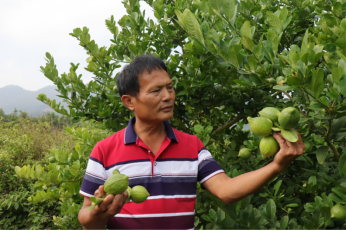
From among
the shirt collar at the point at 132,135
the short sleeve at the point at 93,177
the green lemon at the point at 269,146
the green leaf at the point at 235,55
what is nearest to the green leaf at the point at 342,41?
the green leaf at the point at 235,55

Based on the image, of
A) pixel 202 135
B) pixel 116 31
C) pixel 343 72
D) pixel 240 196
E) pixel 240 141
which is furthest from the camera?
pixel 116 31

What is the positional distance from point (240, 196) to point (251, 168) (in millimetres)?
741

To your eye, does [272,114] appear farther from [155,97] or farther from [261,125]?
[155,97]

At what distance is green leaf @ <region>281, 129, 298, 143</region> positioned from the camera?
103 centimetres

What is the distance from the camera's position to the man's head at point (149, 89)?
1460mm

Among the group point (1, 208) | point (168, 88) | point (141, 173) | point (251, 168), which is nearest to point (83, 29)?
point (168, 88)

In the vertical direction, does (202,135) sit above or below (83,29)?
below

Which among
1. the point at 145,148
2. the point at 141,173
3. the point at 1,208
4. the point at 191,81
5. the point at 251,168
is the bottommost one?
the point at 1,208

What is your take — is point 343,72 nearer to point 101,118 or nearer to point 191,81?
point 191,81

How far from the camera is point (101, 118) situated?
2566 millimetres

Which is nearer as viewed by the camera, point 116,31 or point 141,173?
point 141,173

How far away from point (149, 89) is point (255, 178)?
0.72m

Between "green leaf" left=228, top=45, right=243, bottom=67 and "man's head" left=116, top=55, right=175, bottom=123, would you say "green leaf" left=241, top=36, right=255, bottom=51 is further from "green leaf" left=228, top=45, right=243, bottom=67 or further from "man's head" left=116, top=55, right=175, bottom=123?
"man's head" left=116, top=55, right=175, bottom=123

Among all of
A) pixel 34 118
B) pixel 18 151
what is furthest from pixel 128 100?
pixel 34 118
